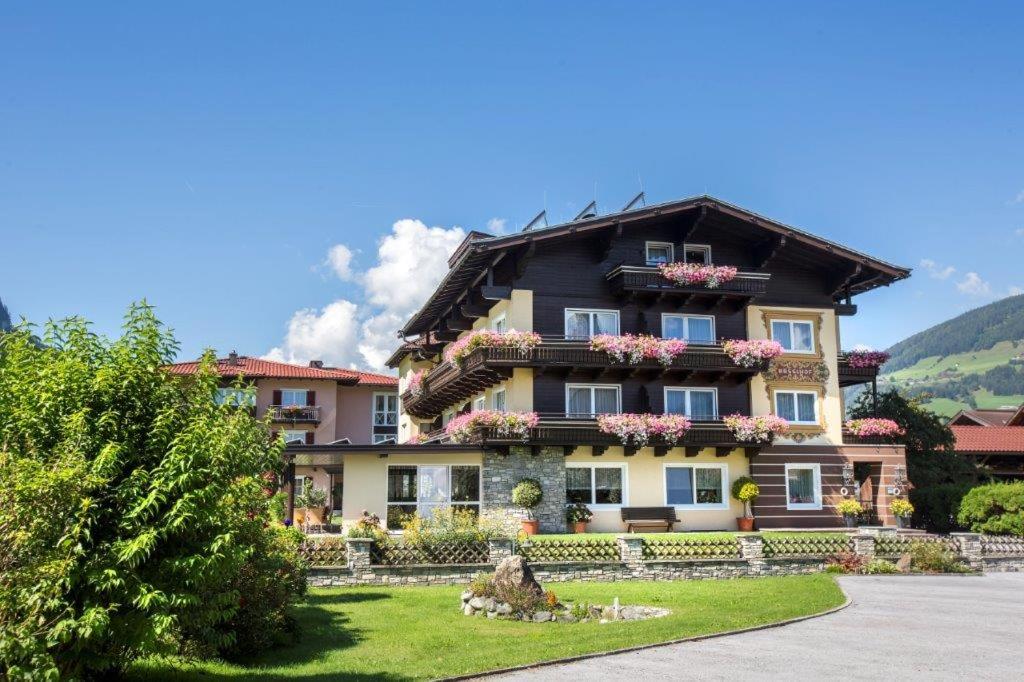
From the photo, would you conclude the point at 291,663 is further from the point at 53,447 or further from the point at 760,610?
the point at 760,610

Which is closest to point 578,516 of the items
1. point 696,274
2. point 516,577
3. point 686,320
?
point 686,320

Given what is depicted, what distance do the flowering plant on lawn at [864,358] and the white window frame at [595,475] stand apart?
10.8 meters

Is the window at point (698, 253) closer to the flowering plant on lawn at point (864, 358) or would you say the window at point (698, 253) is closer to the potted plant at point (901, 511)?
the flowering plant on lawn at point (864, 358)

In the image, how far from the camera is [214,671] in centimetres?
1233

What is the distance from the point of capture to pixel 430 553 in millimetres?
22297

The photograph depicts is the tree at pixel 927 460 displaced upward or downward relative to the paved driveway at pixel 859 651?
upward

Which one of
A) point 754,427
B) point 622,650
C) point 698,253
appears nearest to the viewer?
point 622,650

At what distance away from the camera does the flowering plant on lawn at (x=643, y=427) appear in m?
29.7

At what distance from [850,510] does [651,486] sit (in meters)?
7.25

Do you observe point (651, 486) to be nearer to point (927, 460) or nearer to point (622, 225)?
point (622, 225)

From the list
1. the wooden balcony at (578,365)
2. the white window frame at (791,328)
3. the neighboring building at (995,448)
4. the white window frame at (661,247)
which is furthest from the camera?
the neighboring building at (995,448)

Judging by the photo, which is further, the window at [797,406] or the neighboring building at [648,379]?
the window at [797,406]

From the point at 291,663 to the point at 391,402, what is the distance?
47014 mm

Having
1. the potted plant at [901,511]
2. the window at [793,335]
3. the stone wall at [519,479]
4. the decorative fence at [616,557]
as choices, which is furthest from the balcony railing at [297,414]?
the potted plant at [901,511]
